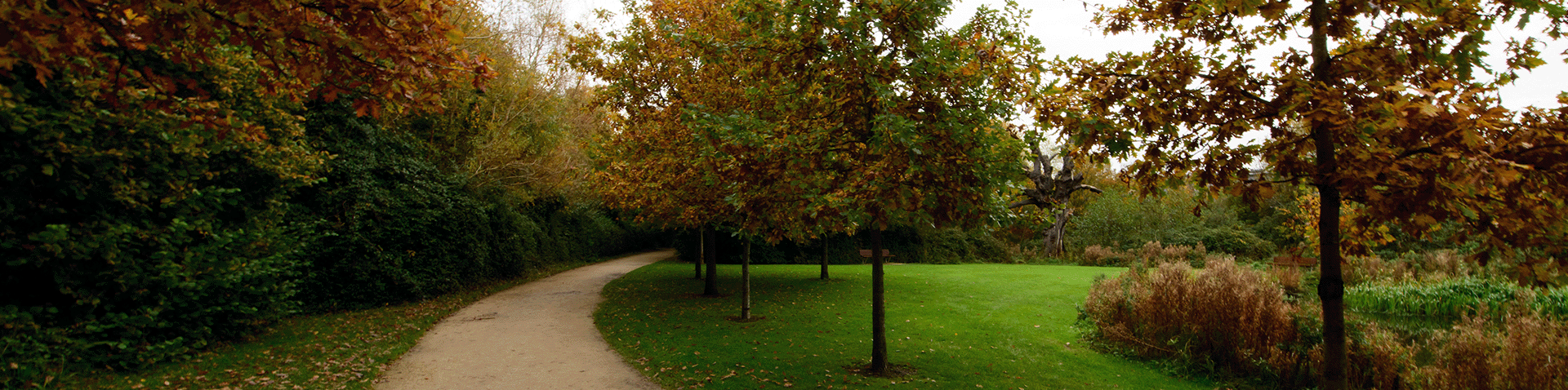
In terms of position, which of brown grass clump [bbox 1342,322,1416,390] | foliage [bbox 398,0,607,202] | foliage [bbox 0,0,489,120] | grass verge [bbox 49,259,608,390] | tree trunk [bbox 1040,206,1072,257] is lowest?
grass verge [bbox 49,259,608,390]

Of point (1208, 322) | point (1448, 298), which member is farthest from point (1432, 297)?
point (1208, 322)

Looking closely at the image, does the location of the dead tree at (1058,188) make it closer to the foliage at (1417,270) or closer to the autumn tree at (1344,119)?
the foliage at (1417,270)

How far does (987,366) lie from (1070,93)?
4.34 meters

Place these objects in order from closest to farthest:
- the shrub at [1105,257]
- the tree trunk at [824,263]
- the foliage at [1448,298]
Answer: the foliage at [1448,298]
the tree trunk at [824,263]
the shrub at [1105,257]

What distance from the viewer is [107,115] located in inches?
258

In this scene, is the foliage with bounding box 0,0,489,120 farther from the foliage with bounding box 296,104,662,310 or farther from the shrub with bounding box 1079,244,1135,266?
the shrub with bounding box 1079,244,1135,266

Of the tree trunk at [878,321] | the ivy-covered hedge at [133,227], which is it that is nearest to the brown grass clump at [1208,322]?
the tree trunk at [878,321]

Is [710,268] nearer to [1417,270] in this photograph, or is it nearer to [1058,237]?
[1417,270]

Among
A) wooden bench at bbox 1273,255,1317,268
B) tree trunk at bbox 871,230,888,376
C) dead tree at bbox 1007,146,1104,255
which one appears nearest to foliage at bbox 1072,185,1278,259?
dead tree at bbox 1007,146,1104,255

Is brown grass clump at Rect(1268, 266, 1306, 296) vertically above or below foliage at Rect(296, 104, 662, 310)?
below

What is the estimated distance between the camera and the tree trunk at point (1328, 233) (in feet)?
13.4

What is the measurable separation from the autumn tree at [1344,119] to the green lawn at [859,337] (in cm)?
357

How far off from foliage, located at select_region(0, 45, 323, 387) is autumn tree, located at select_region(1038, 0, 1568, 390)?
6.40 metres

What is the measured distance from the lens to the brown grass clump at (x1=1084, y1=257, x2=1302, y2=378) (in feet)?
25.4
